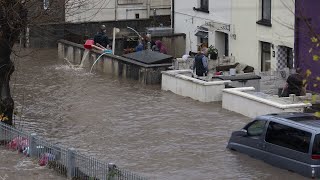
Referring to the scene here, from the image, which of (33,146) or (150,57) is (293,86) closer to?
(150,57)

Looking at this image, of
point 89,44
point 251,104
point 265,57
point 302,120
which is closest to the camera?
point 302,120

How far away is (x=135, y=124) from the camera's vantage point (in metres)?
23.8

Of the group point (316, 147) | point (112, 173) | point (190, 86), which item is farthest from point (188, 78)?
point (112, 173)

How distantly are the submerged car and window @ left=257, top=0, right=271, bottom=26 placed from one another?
40.6 ft

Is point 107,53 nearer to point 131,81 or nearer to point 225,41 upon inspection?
point 131,81

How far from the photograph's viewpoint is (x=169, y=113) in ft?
83.5

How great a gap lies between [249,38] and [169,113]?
7627mm

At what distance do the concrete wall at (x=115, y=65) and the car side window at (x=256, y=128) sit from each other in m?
12.5

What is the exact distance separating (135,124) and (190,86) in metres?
4.65

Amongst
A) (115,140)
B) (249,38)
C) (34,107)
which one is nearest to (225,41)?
(249,38)

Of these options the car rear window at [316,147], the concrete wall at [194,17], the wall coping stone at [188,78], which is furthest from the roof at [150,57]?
the car rear window at [316,147]

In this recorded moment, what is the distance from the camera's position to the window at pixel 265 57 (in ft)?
101

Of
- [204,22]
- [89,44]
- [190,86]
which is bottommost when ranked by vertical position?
[190,86]

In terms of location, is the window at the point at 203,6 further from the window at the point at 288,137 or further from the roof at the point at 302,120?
the window at the point at 288,137
